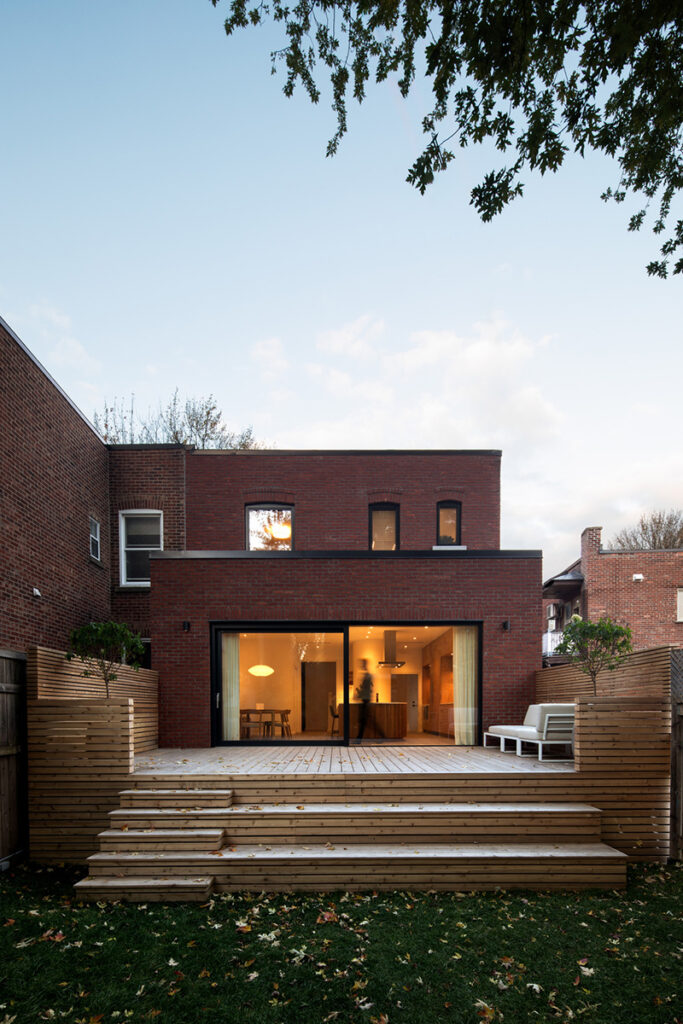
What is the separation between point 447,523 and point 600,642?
6.58 meters

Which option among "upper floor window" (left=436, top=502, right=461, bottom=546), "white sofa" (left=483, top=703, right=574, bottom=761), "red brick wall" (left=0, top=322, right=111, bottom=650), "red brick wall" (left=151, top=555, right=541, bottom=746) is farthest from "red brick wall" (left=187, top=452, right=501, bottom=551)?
"white sofa" (left=483, top=703, right=574, bottom=761)

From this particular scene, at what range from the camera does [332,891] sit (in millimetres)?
5746

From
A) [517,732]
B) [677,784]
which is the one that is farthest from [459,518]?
[677,784]

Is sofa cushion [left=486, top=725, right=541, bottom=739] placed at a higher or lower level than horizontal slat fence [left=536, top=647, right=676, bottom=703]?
lower

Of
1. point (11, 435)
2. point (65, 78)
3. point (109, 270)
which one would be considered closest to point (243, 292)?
point (109, 270)

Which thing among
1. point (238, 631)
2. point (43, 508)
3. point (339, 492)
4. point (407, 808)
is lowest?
point (407, 808)

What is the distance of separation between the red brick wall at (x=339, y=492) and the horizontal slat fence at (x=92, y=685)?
4627 mm

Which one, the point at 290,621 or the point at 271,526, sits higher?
the point at 271,526

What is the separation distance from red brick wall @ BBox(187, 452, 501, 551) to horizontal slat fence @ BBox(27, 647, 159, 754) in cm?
463

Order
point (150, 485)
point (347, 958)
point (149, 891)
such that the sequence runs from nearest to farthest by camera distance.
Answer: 1. point (347, 958)
2. point (149, 891)
3. point (150, 485)

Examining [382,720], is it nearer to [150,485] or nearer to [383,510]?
[383,510]

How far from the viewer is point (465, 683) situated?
10.6 m

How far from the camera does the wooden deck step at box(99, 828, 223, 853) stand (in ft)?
19.7

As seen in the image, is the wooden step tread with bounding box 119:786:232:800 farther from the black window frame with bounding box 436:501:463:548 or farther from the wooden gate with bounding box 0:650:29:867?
the black window frame with bounding box 436:501:463:548
